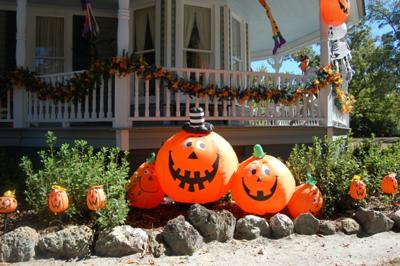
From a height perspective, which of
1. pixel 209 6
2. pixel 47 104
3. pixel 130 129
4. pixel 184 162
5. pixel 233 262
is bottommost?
pixel 233 262

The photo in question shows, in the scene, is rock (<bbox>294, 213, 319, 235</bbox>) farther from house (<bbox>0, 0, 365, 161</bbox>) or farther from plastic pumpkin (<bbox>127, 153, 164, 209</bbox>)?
house (<bbox>0, 0, 365, 161</bbox>)

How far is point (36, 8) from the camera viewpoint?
1058 cm

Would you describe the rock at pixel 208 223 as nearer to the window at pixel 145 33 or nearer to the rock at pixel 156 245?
the rock at pixel 156 245

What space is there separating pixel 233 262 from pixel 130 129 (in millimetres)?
3283

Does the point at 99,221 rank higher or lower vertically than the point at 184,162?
lower

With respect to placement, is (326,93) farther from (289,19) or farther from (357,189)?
(289,19)

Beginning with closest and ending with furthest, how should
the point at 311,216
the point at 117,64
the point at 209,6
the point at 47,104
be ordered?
the point at 311,216 → the point at 117,64 → the point at 47,104 → the point at 209,6

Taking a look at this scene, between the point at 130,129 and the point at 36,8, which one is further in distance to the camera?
the point at 36,8

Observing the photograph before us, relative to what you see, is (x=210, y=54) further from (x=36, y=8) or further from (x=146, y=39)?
(x=36, y=8)

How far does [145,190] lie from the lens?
19.3ft

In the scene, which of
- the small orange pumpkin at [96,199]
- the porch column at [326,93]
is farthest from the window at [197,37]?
the small orange pumpkin at [96,199]

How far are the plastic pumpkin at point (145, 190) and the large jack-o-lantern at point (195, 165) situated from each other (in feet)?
1.06

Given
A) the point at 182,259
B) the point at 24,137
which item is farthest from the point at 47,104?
the point at 182,259

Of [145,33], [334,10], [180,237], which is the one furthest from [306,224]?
[145,33]
